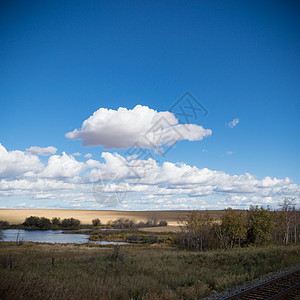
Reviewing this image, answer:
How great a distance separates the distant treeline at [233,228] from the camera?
37.5 meters

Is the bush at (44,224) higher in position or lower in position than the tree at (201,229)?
lower

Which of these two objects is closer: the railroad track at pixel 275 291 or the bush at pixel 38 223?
the railroad track at pixel 275 291

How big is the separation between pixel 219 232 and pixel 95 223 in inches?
3358

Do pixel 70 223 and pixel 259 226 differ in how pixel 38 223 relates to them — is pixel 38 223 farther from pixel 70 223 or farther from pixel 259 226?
pixel 259 226

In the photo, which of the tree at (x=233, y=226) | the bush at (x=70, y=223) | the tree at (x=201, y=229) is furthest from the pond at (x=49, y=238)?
the bush at (x=70, y=223)

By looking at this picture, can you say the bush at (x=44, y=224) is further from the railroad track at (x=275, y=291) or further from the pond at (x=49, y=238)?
the railroad track at (x=275, y=291)

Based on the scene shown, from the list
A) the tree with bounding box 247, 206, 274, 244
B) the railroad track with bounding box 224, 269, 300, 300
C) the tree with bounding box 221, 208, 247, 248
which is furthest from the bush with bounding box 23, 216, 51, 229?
the railroad track with bounding box 224, 269, 300, 300

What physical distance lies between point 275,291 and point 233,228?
27991mm

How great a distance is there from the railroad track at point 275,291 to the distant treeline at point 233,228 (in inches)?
1034

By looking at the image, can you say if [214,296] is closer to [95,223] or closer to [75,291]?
[75,291]

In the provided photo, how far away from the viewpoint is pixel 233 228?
122ft

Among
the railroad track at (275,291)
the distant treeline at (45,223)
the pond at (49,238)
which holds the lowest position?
the distant treeline at (45,223)

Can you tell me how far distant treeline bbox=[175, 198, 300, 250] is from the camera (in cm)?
3753

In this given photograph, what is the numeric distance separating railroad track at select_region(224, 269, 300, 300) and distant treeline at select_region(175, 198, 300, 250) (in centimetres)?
2625
